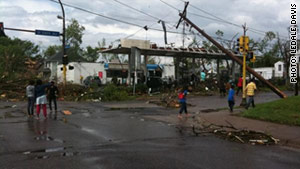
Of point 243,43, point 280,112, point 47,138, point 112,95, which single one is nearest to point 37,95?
point 47,138

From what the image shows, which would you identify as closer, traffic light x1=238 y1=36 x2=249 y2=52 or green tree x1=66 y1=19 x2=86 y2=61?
traffic light x1=238 y1=36 x2=249 y2=52

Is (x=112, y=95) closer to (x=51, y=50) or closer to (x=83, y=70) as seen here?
(x=83, y=70)

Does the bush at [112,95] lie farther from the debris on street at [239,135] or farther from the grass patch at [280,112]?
the debris on street at [239,135]

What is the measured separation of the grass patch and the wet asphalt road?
371 centimetres

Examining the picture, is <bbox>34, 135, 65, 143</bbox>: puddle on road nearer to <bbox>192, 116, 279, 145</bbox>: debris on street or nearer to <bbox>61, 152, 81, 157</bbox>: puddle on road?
<bbox>61, 152, 81, 157</bbox>: puddle on road

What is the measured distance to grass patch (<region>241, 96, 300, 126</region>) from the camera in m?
12.0

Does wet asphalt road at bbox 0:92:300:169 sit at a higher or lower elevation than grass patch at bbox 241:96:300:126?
lower

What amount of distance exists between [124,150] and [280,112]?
814 cm

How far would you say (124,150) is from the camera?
7.43 metres

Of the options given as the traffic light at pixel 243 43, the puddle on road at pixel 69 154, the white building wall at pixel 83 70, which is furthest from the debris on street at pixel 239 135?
the white building wall at pixel 83 70

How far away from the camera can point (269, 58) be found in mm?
70938

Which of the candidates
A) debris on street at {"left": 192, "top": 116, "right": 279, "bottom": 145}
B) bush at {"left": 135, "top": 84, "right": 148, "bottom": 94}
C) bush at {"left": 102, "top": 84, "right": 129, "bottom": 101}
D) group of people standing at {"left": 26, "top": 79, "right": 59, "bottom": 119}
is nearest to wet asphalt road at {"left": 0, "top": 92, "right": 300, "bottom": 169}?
debris on street at {"left": 192, "top": 116, "right": 279, "bottom": 145}

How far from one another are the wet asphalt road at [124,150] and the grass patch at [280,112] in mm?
3707

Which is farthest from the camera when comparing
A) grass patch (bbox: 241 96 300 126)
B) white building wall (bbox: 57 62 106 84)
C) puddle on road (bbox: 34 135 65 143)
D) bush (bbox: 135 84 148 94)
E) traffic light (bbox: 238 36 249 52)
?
white building wall (bbox: 57 62 106 84)
